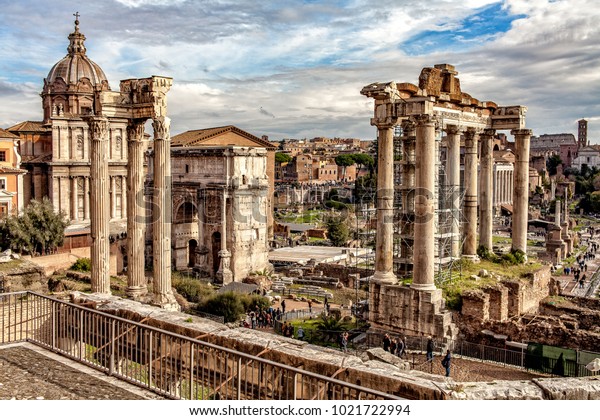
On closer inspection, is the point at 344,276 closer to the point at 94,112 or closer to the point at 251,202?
the point at 251,202

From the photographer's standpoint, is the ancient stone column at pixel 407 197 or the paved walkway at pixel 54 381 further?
the ancient stone column at pixel 407 197

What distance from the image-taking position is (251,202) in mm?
36625

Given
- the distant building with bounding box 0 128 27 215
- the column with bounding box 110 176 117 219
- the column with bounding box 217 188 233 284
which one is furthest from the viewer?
the column with bounding box 110 176 117 219

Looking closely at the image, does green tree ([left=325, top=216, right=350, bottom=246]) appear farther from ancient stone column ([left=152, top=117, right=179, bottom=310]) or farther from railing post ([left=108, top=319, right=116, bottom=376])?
railing post ([left=108, top=319, right=116, bottom=376])

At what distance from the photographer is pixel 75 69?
43.5 metres

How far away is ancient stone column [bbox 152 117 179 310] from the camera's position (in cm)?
1610

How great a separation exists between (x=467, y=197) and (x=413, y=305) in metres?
6.73

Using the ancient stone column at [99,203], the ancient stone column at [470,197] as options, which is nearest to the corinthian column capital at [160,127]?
the ancient stone column at [99,203]

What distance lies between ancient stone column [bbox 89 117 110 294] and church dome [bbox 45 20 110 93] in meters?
29.2

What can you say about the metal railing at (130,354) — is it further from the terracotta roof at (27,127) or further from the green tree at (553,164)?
the green tree at (553,164)

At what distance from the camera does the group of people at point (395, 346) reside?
14906 millimetres

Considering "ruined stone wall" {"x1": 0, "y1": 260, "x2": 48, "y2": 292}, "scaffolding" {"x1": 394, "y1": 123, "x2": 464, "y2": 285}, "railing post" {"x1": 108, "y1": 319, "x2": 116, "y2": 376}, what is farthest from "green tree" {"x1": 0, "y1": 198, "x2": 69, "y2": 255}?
"railing post" {"x1": 108, "y1": 319, "x2": 116, "y2": 376}

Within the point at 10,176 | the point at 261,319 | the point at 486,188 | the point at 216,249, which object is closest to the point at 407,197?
the point at 486,188

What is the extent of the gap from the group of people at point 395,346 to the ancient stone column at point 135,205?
700 cm
